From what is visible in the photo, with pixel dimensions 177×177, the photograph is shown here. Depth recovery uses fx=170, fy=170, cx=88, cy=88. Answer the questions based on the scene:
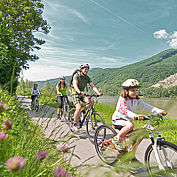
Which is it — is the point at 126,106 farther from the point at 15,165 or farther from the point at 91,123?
the point at 15,165

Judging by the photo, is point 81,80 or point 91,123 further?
point 81,80

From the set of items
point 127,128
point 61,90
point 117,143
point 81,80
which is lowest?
point 117,143

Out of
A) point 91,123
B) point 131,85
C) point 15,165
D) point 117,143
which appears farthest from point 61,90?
point 15,165

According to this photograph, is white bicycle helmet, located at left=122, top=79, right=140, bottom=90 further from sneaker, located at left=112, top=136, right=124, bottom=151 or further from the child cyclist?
sneaker, located at left=112, top=136, right=124, bottom=151

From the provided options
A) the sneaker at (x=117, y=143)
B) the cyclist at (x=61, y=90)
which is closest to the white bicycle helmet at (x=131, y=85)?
the sneaker at (x=117, y=143)

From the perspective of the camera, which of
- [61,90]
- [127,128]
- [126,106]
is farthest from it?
[61,90]

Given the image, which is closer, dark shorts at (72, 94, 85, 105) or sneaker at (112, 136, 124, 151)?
sneaker at (112, 136, 124, 151)

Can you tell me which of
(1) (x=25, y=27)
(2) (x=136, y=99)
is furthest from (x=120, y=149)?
(1) (x=25, y=27)

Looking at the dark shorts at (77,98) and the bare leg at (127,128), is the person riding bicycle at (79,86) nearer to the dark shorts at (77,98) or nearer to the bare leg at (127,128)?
the dark shorts at (77,98)

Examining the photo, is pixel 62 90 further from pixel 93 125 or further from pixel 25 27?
pixel 25 27

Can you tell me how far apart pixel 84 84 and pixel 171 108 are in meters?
5.11

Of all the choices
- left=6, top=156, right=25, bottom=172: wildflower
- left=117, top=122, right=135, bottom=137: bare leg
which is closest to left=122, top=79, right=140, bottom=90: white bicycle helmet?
left=117, top=122, right=135, bottom=137: bare leg

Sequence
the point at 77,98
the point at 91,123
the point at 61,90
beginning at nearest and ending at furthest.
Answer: the point at 91,123
the point at 77,98
the point at 61,90

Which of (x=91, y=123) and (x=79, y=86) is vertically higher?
(x=79, y=86)
